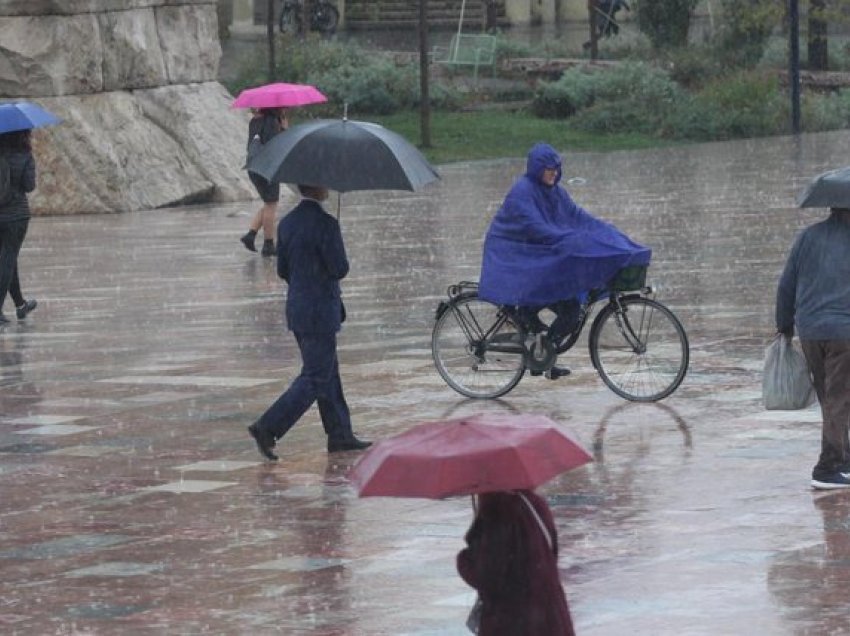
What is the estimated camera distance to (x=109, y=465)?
11648mm

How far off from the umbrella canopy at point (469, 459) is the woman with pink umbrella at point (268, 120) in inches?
601

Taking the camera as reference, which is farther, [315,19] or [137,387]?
[315,19]

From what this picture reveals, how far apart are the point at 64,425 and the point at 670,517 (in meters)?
4.47

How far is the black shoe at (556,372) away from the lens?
535 inches

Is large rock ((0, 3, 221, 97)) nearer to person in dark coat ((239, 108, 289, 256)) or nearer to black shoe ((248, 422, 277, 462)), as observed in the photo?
person in dark coat ((239, 108, 289, 256))

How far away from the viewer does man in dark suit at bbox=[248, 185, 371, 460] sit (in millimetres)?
11680

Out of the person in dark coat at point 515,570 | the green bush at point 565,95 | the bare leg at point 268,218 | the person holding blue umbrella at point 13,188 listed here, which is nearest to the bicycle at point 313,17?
the green bush at point 565,95

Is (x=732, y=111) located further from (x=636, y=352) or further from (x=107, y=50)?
(x=636, y=352)

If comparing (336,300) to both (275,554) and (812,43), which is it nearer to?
(275,554)

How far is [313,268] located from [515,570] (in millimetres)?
6058

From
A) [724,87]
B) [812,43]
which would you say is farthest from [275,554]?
[812,43]

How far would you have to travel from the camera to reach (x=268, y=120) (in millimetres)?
22297

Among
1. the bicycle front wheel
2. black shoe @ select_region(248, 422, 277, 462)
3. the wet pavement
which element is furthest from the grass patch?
black shoe @ select_region(248, 422, 277, 462)

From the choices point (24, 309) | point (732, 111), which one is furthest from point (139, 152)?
point (732, 111)
